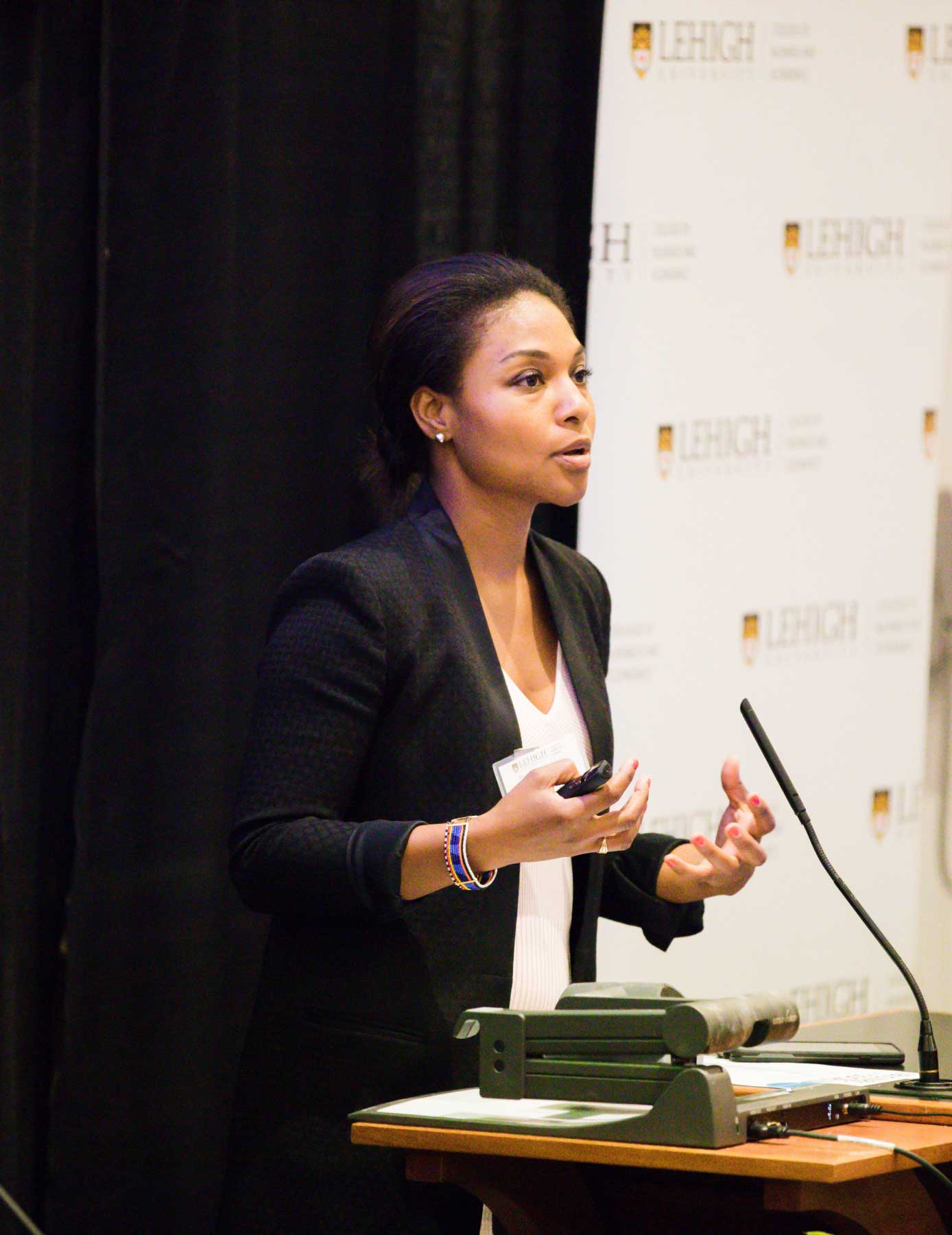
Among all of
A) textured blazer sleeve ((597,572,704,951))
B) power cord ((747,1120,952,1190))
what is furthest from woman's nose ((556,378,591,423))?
power cord ((747,1120,952,1190))

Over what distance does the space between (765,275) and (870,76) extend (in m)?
0.53

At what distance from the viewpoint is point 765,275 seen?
335 centimetres

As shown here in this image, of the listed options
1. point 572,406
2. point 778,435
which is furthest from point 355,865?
point 778,435

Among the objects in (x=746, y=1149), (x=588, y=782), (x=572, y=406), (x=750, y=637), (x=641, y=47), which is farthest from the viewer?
(x=750, y=637)

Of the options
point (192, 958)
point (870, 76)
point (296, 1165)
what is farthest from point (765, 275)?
point (296, 1165)

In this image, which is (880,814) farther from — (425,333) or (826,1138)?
(826,1138)

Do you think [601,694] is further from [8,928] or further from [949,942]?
[949,942]

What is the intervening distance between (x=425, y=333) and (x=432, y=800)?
62cm

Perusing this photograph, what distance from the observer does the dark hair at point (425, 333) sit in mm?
2053

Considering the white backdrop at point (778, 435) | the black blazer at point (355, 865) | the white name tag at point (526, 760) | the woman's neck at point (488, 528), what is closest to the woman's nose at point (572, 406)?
the woman's neck at point (488, 528)

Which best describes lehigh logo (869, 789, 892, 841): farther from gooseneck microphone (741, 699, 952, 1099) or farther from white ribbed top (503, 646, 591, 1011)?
gooseneck microphone (741, 699, 952, 1099)

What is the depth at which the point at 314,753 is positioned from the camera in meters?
1.75

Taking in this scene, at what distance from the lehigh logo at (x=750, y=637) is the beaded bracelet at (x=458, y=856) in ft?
5.99

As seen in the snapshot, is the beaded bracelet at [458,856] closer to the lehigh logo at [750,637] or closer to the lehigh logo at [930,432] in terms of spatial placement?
the lehigh logo at [750,637]
